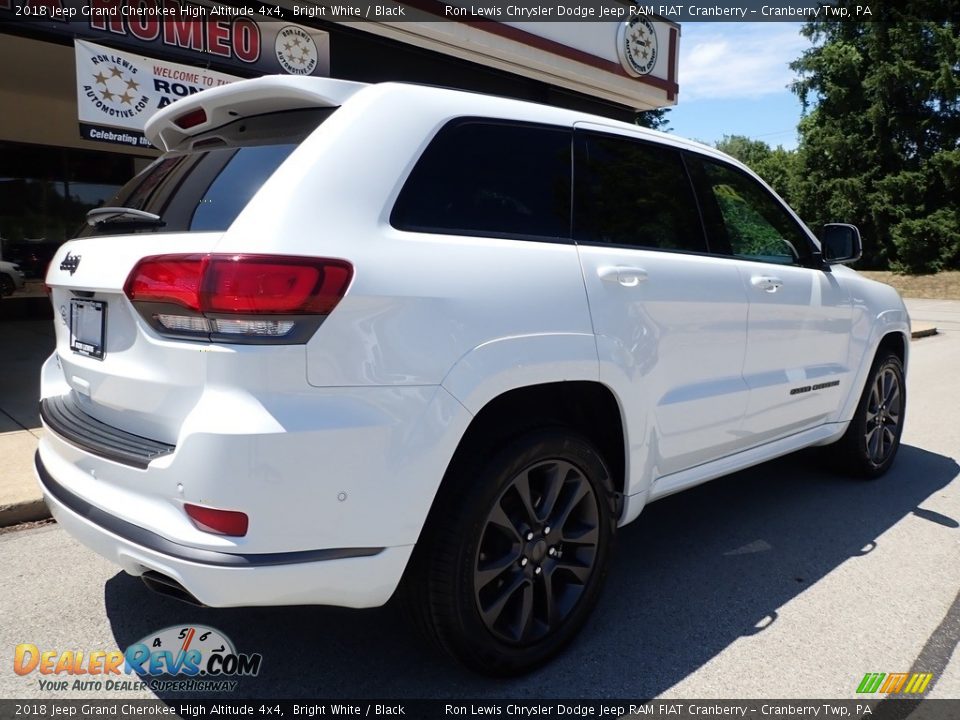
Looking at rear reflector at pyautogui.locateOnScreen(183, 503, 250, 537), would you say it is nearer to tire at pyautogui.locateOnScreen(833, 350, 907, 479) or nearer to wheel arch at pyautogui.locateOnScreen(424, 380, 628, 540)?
wheel arch at pyautogui.locateOnScreen(424, 380, 628, 540)

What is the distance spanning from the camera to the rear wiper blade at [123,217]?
7.39 ft

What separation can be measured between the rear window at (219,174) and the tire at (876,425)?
3.77 meters

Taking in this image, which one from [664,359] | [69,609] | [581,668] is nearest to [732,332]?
[664,359]

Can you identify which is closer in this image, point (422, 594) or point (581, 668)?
point (422, 594)

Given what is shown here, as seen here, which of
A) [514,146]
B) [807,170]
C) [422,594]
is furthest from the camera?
[807,170]

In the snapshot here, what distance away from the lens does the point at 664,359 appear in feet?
9.34

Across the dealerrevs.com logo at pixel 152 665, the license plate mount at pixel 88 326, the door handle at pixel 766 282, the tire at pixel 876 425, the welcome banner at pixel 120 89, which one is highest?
the welcome banner at pixel 120 89

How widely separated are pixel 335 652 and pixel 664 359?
165 cm

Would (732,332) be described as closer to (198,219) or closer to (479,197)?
(479,197)

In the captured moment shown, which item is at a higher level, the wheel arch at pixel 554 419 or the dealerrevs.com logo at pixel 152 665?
the wheel arch at pixel 554 419

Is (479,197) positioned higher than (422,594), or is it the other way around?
(479,197)

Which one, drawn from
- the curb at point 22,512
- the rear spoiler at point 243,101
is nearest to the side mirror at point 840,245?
the rear spoiler at point 243,101

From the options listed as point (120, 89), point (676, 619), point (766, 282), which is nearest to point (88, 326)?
point (676, 619)

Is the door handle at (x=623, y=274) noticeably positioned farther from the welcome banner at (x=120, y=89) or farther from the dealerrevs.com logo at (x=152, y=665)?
the welcome banner at (x=120, y=89)
